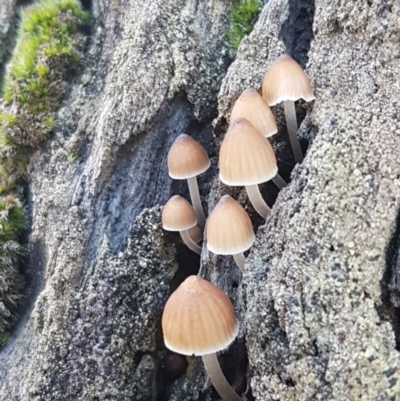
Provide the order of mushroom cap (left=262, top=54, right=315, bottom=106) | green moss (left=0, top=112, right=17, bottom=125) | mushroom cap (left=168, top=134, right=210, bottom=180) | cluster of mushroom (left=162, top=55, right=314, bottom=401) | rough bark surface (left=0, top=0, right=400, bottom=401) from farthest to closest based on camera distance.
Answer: green moss (left=0, top=112, right=17, bottom=125) < mushroom cap (left=168, top=134, right=210, bottom=180) < mushroom cap (left=262, top=54, right=315, bottom=106) < cluster of mushroom (left=162, top=55, right=314, bottom=401) < rough bark surface (left=0, top=0, right=400, bottom=401)

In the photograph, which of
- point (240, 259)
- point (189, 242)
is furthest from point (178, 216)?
point (240, 259)

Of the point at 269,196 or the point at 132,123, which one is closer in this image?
the point at 269,196

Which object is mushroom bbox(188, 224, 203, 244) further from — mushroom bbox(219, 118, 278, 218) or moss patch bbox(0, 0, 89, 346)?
moss patch bbox(0, 0, 89, 346)

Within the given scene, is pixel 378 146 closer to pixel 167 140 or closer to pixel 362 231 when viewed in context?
pixel 362 231

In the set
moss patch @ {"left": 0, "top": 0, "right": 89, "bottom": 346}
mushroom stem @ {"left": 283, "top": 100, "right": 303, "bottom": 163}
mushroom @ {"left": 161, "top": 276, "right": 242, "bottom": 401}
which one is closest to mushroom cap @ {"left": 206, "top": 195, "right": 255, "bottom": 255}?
mushroom @ {"left": 161, "top": 276, "right": 242, "bottom": 401}

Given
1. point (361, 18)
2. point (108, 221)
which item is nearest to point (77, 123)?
point (108, 221)

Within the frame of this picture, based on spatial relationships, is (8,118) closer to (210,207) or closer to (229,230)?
(210,207)

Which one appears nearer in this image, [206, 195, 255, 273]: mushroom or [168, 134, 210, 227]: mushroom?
[206, 195, 255, 273]: mushroom
